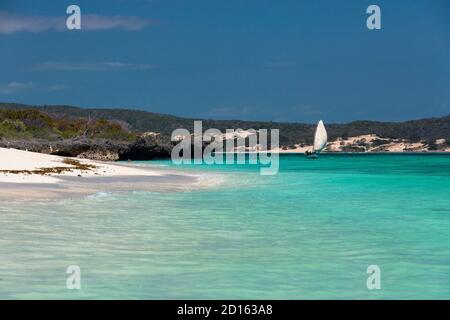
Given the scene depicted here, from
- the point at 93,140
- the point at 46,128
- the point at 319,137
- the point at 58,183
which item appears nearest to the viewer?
the point at 58,183

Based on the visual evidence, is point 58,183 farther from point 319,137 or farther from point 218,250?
point 319,137

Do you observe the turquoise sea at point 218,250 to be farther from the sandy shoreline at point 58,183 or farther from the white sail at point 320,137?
the white sail at point 320,137

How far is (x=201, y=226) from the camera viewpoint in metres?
15.5

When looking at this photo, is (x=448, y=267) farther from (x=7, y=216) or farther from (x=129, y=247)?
(x=7, y=216)

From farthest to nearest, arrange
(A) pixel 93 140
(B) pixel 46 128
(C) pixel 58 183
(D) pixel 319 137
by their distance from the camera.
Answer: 1. (D) pixel 319 137
2. (B) pixel 46 128
3. (A) pixel 93 140
4. (C) pixel 58 183

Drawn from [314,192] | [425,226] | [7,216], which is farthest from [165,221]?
[314,192]

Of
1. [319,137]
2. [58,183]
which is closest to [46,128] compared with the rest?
[319,137]

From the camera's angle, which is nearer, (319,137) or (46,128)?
(46,128)

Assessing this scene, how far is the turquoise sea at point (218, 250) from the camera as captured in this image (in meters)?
9.25

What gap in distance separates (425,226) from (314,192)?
12.0m

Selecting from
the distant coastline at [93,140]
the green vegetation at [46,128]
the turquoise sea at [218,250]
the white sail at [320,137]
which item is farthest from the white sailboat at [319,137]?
the turquoise sea at [218,250]

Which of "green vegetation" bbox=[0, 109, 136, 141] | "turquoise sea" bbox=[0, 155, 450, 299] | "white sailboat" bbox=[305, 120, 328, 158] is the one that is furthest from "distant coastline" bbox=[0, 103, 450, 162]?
"turquoise sea" bbox=[0, 155, 450, 299]

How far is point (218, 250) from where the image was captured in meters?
12.2

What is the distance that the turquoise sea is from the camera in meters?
9.25
